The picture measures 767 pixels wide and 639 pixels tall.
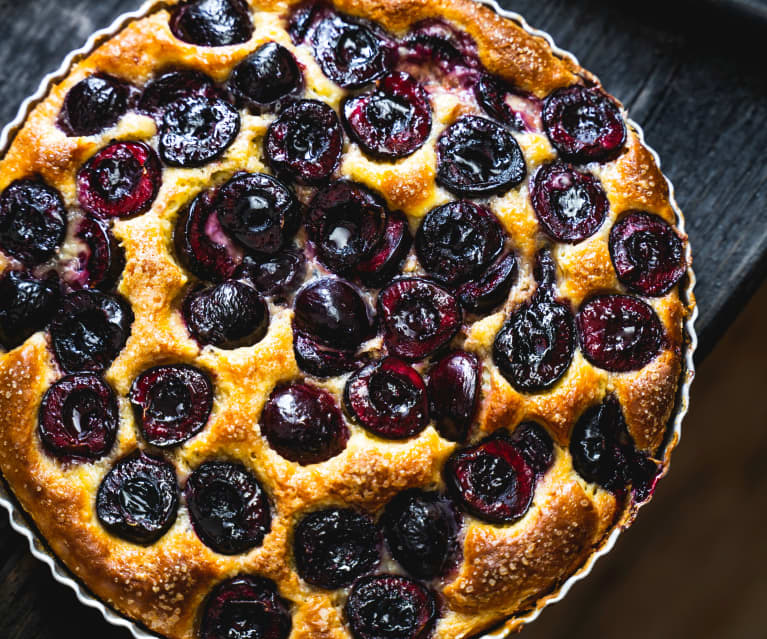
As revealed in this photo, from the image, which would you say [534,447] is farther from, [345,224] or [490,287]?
[345,224]

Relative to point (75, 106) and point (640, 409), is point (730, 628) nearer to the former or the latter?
point (640, 409)

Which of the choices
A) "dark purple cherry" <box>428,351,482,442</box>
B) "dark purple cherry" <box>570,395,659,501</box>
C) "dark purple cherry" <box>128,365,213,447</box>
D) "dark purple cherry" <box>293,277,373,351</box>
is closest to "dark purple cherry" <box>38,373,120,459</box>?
"dark purple cherry" <box>128,365,213,447</box>

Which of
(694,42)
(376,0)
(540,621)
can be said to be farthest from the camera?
(540,621)

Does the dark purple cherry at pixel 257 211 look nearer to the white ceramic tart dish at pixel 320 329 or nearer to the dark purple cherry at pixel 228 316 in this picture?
the white ceramic tart dish at pixel 320 329

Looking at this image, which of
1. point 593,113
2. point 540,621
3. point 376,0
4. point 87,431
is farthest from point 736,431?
point 87,431

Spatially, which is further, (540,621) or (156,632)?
(540,621)

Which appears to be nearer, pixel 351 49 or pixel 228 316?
pixel 228 316

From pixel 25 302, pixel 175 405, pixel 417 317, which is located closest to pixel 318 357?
pixel 417 317
